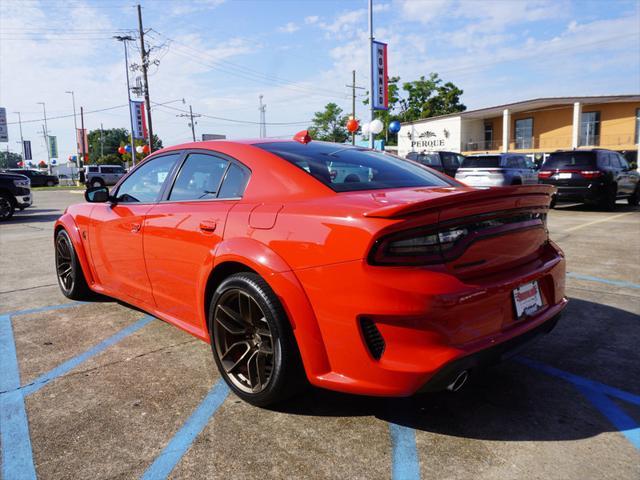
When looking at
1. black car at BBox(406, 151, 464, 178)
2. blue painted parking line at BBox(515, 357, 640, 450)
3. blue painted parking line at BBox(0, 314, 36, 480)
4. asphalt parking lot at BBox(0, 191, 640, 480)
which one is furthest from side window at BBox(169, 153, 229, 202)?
black car at BBox(406, 151, 464, 178)

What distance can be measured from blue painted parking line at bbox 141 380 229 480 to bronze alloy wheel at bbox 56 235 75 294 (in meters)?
2.56

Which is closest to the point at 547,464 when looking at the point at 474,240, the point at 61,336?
the point at 474,240

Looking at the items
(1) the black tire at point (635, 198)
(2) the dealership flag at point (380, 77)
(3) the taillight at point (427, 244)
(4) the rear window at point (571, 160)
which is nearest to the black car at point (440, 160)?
(4) the rear window at point (571, 160)

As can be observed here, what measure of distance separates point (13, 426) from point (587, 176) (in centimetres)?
1369

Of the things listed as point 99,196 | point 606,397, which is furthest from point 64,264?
point 606,397

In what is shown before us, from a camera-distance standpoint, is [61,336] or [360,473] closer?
[360,473]

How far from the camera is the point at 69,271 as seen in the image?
15.4 ft

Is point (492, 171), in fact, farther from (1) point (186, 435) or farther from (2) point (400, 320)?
(1) point (186, 435)

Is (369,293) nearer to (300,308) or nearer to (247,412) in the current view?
(300,308)

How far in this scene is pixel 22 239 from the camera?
9.16m

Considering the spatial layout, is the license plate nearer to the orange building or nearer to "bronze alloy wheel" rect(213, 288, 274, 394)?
"bronze alloy wheel" rect(213, 288, 274, 394)

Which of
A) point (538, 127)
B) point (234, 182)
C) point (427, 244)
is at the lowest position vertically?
point (427, 244)

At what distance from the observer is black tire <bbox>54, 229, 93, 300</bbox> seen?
4.48m

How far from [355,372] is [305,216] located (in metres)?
0.76
